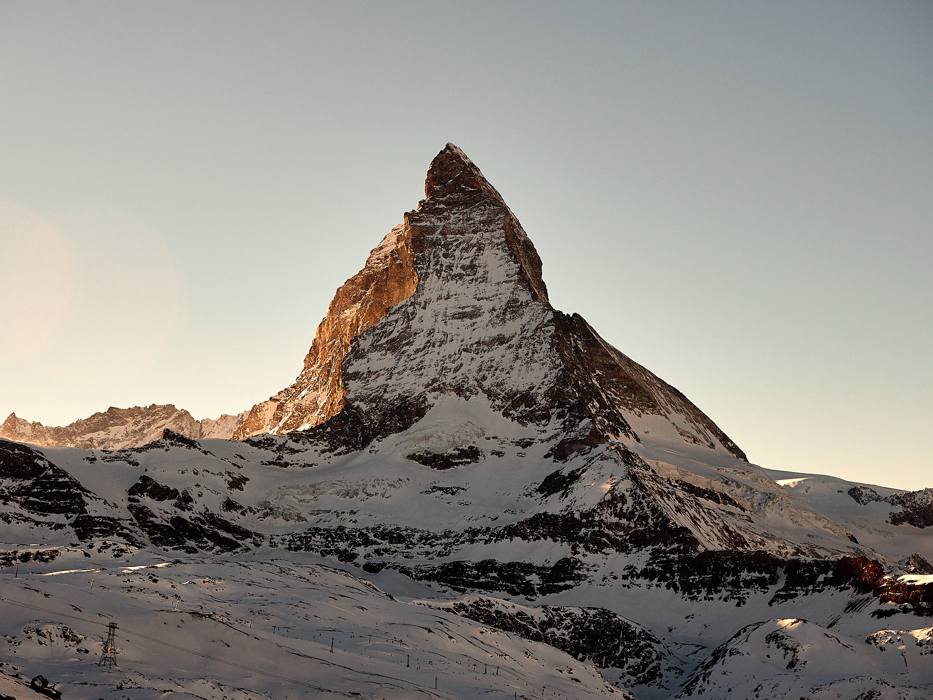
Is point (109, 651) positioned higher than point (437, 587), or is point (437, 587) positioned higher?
point (109, 651)

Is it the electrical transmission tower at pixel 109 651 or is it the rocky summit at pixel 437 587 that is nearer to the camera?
the electrical transmission tower at pixel 109 651

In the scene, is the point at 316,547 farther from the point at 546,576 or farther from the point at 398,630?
the point at 398,630

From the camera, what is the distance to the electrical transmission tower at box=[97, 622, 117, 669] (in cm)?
4625

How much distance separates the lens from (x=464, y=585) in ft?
532

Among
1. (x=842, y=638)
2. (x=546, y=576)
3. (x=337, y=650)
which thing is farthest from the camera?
(x=546, y=576)

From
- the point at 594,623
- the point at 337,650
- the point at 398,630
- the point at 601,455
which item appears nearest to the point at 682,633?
the point at 594,623

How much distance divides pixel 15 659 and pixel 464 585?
121 metres

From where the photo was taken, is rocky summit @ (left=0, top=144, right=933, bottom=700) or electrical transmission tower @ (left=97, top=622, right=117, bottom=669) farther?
rocky summit @ (left=0, top=144, right=933, bottom=700)

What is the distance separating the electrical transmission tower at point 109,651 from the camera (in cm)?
4625

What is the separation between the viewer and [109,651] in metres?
47.3

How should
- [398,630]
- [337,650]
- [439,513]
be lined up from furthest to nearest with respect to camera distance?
[439,513] → [398,630] → [337,650]

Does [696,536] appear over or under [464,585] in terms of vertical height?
over

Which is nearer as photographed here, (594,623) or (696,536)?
(594,623)

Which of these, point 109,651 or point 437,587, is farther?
point 437,587
